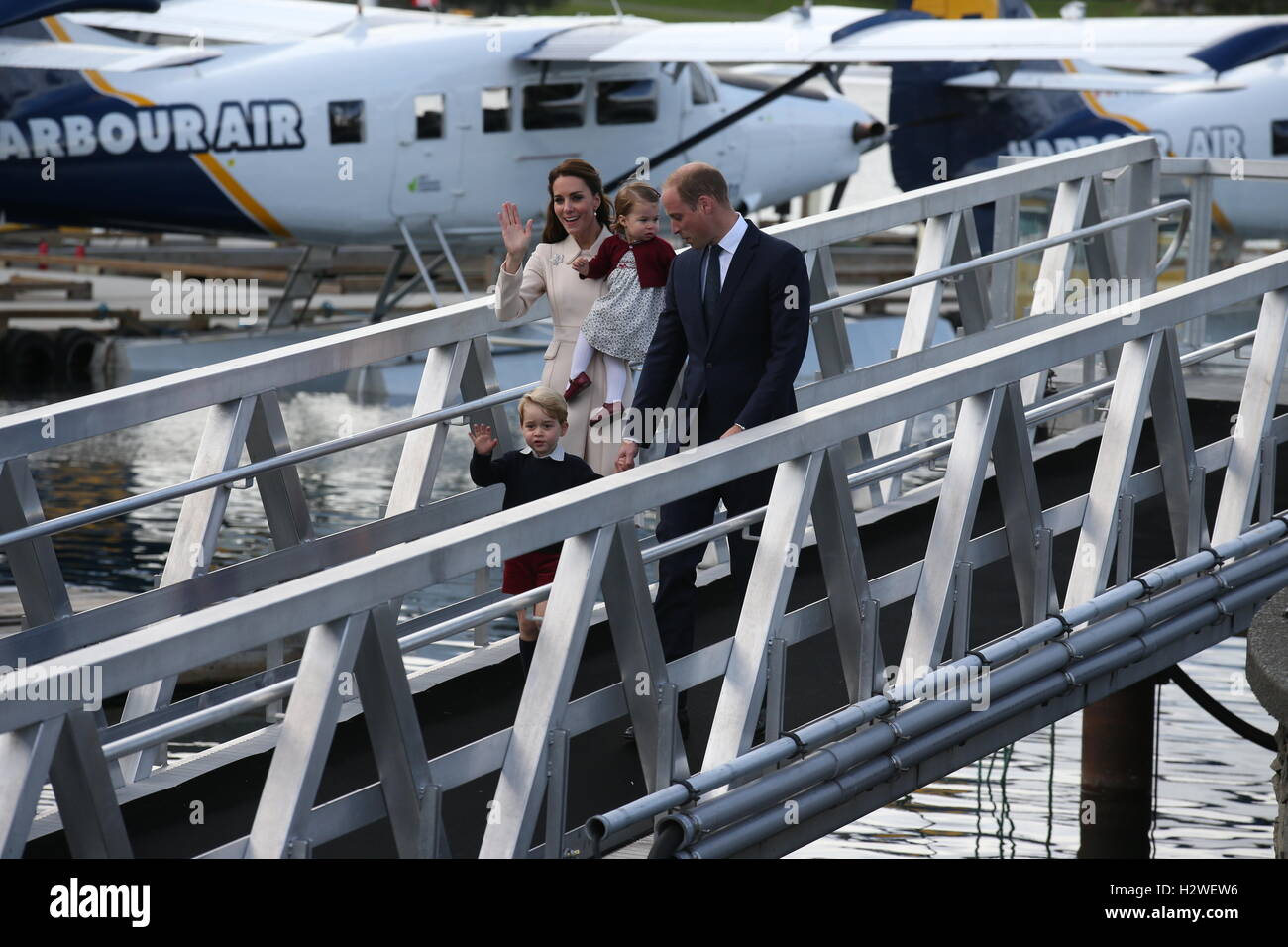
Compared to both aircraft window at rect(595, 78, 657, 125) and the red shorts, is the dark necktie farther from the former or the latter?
aircraft window at rect(595, 78, 657, 125)

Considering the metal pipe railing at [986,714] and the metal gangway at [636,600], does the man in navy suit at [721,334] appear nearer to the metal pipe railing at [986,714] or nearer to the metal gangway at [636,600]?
the metal gangway at [636,600]

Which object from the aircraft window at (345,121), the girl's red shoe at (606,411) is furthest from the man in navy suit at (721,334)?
the aircraft window at (345,121)

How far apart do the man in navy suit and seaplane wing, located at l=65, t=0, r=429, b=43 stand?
55.8 ft

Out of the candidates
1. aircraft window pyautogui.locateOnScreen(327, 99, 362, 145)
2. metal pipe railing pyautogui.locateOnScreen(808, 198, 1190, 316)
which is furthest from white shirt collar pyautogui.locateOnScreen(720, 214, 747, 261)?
aircraft window pyautogui.locateOnScreen(327, 99, 362, 145)

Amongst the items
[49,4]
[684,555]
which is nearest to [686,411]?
[684,555]

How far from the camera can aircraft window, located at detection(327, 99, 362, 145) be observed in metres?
19.1

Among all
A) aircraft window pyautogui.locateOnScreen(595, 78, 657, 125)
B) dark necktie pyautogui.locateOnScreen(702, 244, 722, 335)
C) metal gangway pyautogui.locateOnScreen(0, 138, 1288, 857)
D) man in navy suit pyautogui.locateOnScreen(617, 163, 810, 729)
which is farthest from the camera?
aircraft window pyautogui.locateOnScreen(595, 78, 657, 125)

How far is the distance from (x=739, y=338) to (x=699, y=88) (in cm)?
1709

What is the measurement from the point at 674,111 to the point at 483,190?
2.60m

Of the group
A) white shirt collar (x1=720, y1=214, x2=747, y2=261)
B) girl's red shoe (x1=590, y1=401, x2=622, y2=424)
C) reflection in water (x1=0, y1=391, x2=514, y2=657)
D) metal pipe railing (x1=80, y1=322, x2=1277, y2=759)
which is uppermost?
white shirt collar (x1=720, y1=214, x2=747, y2=261)

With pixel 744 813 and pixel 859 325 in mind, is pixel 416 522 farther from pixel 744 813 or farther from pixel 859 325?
pixel 859 325

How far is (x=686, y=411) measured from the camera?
5176 mm

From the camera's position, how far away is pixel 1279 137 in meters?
25.8

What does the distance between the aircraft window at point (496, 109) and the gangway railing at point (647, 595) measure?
15.0 meters
